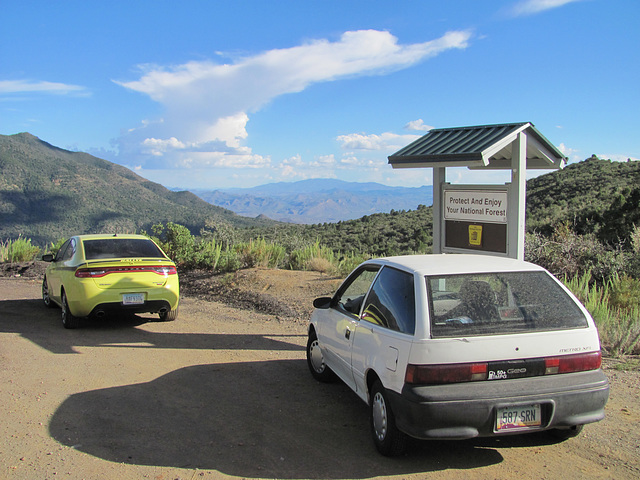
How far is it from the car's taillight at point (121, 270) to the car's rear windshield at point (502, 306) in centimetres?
596

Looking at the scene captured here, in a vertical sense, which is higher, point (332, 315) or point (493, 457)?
point (332, 315)

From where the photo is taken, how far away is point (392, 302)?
4.71 metres

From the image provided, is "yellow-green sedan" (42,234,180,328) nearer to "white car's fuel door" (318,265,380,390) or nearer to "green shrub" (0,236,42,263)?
"white car's fuel door" (318,265,380,390)

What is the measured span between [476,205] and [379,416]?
4183 mm

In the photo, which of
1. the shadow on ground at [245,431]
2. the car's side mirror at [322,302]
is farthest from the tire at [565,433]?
the car's side mirror at [322,302]

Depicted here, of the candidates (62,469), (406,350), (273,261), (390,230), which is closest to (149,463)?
(62,469)

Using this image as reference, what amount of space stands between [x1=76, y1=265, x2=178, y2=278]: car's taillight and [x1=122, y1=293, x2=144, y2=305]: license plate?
38 centimetres

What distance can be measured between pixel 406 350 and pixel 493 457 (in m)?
1.20

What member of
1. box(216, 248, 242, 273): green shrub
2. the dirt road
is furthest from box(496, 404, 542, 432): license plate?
box(216, 248, 242, 273): green shrub

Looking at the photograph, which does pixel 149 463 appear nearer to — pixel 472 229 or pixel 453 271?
pixel 453 271

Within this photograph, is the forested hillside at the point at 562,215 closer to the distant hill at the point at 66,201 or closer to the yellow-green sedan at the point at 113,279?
the yellow-green sedan at the point at 113,279

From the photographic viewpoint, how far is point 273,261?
15844 millimetres

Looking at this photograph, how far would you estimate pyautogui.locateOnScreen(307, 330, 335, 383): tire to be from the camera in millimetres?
6428

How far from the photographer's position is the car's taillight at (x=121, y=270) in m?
9.07
